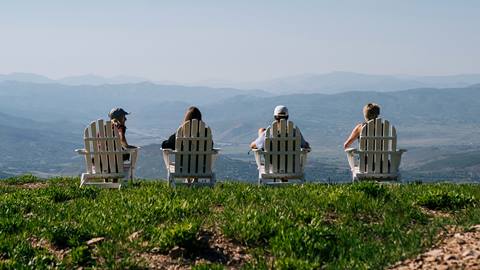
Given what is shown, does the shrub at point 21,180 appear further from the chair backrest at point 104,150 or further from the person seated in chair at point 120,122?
the person seated in chair at point 120,122

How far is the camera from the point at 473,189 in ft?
35.2

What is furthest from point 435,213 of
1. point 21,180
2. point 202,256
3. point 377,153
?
point 21,180

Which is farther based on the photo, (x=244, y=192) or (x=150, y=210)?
(x=244, y=192)

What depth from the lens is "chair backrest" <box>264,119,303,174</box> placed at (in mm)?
12805

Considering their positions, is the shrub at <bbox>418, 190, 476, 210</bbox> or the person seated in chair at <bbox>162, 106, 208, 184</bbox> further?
the person seated in chair at <bbox>162, 106, 208, 184</bbox>

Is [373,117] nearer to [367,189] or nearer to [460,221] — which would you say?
[367,189]

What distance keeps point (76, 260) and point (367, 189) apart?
14.9 feet

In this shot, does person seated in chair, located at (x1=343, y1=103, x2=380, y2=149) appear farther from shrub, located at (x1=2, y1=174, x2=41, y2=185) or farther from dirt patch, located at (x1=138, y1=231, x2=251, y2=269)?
dirt patch, located at (x1=138, y1=231, x2=251, y2=269)

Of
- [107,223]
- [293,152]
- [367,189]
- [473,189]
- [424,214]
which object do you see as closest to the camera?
[107,223]

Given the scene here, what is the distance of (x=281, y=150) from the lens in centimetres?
1283

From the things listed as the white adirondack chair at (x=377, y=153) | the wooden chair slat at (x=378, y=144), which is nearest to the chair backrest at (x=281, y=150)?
the white adirondack chair at (x=377, y=153)

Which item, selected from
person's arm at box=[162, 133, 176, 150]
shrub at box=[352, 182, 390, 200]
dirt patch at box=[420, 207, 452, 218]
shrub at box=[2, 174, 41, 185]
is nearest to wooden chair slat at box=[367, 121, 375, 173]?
shrub at box=[352, 182, 390, 200]

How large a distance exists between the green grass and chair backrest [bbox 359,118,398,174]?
115 inches

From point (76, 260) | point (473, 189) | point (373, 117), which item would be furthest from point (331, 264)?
point (373, 117)
